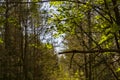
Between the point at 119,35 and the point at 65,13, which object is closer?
the point at 119,35

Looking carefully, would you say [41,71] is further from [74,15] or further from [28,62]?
[74,15]

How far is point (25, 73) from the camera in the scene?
111 ft

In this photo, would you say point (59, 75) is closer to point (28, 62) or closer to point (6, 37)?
point (28, 62)

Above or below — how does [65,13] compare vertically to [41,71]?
above

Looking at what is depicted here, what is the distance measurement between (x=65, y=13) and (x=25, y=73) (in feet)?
76.6

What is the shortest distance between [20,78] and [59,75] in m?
4.73

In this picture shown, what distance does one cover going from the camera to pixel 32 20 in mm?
35500

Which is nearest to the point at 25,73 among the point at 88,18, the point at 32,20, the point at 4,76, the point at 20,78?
the point at 20,78

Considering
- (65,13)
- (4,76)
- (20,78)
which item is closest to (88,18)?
(65,13)

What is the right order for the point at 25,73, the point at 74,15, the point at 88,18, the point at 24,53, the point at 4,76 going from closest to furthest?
the point at 74,15, the point at 88,18, the point at 4,76, the point at 25,73, the point at 24,53

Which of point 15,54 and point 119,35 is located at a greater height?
point 119,35

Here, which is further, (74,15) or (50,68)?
(50,68)

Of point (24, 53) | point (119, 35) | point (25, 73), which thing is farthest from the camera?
point (24, 53)

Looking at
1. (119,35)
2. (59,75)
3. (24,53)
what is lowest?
(59,75)
